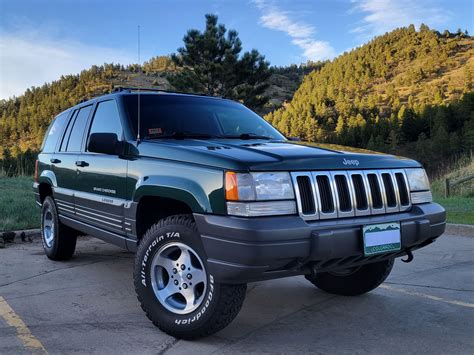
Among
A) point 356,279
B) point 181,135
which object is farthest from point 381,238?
point 181,135

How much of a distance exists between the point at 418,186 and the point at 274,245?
1.56 m

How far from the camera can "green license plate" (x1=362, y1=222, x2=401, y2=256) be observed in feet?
10.3

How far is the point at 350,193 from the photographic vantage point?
322 centimetres

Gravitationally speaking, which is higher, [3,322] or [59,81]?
[59,81]

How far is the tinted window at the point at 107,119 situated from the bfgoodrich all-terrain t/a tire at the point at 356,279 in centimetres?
230

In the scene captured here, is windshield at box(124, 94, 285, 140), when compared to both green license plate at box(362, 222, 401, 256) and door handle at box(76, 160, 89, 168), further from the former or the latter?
green license plate at box(362, 222, 401, 256)

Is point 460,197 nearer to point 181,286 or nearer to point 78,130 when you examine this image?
point 78,130

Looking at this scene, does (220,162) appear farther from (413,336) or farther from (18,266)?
(18,266)

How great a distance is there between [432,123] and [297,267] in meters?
98.1

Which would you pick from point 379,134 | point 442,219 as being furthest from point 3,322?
point 379,134

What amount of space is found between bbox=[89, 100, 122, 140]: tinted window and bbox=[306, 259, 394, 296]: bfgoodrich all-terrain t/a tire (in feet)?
7.54

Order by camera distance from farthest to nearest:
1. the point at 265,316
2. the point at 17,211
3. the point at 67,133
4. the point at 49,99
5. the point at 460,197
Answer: the point at 49,99 → the point at 460,197 → the point at 17,211 → the point at 67,133 → the point at 265,316

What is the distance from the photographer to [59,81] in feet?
437

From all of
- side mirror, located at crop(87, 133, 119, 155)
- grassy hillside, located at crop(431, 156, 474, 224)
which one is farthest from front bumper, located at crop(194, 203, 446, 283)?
grassy hillside, located at crop(431, 156, 474, 224)
